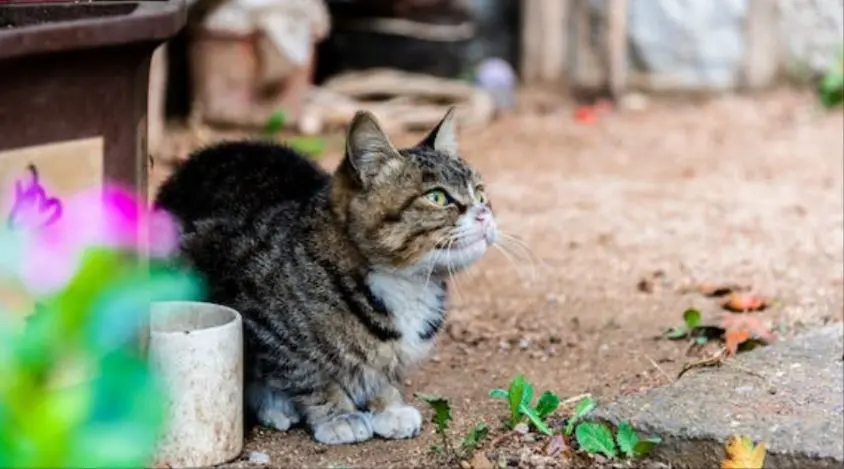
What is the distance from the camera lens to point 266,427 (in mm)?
3365

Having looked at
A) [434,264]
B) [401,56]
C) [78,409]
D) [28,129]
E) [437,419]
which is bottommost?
[401,56]

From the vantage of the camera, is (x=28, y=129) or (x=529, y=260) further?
(x=529, y=260)

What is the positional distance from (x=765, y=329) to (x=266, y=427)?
1.43 metres

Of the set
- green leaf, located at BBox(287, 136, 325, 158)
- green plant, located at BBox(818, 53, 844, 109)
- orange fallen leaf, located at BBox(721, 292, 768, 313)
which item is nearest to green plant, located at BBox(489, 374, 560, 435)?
orange fallen leaf, located at BBox(721, 292, 768, 313)

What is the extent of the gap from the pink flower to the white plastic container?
0.28 metres

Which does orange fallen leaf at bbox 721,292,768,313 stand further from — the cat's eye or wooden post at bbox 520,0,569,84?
wooden post at bbox 520,0,569,84

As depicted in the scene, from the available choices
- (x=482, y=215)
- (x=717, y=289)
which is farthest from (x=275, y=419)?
(x=717, y=289)

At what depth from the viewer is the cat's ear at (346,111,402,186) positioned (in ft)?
10.4

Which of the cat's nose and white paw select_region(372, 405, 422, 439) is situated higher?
the cat's nose

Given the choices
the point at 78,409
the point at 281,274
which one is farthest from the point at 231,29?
the point at 78,409

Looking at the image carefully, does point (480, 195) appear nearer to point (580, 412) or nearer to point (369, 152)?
point (369, 152)

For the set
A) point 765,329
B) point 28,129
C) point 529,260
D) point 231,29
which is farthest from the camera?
point 231,29

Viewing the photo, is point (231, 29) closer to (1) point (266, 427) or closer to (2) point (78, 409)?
(1) point (266, 427)

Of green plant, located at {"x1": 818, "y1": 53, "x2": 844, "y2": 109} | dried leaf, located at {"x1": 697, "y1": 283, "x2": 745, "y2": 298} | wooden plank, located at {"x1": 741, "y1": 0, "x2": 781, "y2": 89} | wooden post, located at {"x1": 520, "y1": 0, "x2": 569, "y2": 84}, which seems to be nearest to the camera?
dried leaf, located at {"x1": 697, "y1": 283, "x2": 745, "y2": 298}
